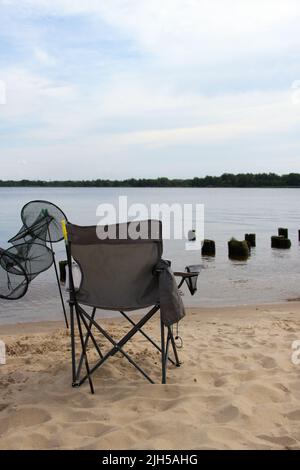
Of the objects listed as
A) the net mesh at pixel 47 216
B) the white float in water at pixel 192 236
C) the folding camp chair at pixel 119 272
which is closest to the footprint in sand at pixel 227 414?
the folding camp chair at pixel 119 272

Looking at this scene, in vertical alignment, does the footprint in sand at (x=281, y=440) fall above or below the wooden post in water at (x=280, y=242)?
above

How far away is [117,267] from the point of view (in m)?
3.83

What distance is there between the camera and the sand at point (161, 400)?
294 centimetres

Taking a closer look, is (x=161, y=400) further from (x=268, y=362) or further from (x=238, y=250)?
(x=238, y=250)

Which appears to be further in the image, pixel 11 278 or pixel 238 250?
pixel 238 250

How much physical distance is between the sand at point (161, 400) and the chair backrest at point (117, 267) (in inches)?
25.6

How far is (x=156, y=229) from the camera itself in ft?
12.8

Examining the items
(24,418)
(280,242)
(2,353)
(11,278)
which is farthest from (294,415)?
(280,242)

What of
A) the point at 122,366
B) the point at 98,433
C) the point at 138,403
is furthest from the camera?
the point at 122,366

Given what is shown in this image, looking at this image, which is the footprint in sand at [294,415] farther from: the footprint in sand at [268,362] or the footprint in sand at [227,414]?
the footprint in sand at [268,362]

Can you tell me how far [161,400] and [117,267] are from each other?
0.99m
